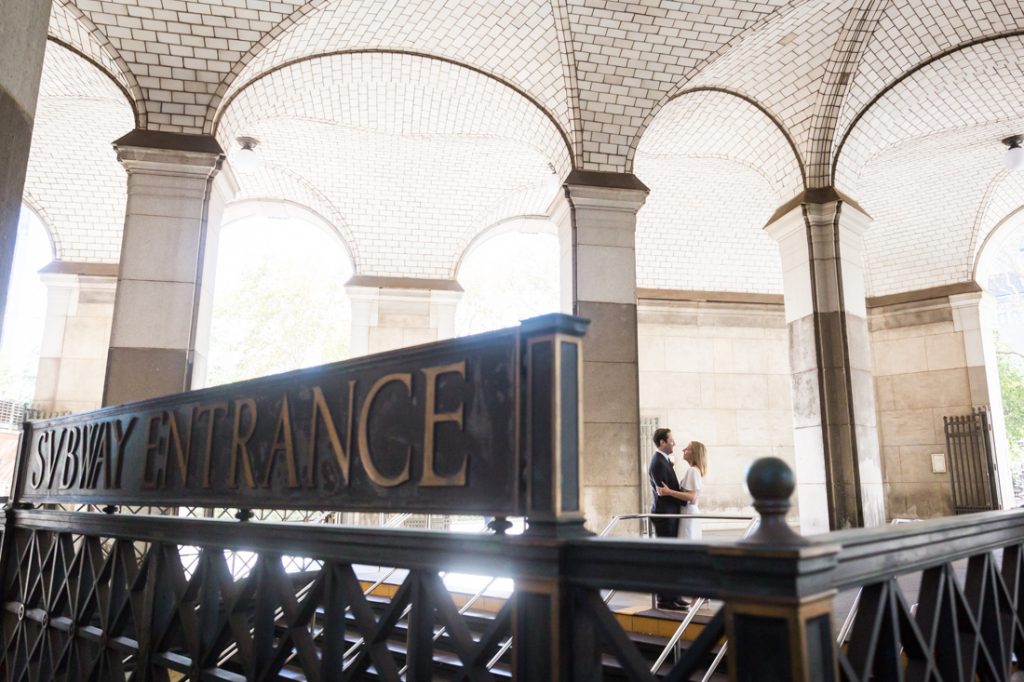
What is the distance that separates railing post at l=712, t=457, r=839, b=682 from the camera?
137 centimetres

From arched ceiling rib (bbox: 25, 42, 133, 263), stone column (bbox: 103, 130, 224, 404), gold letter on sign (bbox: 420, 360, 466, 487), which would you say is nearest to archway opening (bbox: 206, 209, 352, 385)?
arched ceiling rib (bbox: 25, 42, 133, 263)

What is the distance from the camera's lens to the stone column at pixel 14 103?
2.68 meters

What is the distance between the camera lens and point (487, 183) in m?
14.0

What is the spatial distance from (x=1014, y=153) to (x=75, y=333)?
17.8 metres

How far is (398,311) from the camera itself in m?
14.6

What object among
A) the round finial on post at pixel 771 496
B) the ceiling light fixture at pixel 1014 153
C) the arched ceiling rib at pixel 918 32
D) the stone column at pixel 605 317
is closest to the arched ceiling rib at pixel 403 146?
the stone column at pixel 605 317

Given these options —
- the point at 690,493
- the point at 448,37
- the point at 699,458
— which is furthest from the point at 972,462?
the point at 448,37

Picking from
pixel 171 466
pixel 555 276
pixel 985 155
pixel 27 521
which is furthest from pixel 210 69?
pixel 555 276

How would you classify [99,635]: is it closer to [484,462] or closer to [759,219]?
[484,462]

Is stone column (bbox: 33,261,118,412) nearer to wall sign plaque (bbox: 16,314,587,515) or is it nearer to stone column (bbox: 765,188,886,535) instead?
wall sign plaque (bbox: 16,314,587,515)

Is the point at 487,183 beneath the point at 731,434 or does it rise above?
above

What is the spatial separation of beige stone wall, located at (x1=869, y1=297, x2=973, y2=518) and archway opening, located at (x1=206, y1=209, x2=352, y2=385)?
64.3 ft

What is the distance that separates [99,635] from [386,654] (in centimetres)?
204

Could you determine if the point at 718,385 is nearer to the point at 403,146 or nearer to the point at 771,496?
the point at 403,146
